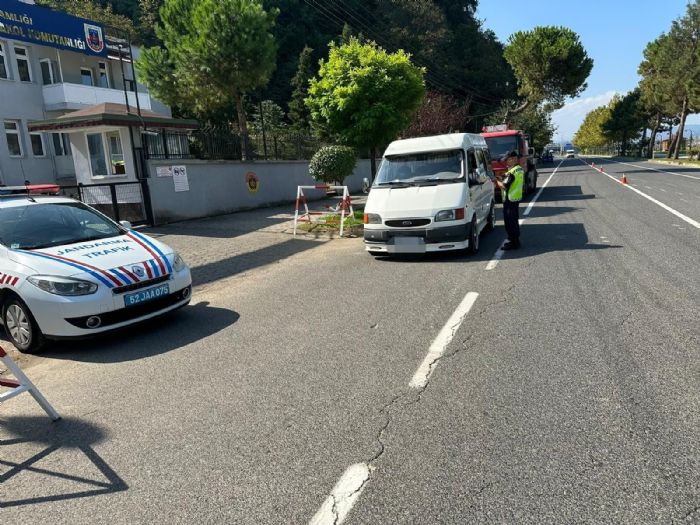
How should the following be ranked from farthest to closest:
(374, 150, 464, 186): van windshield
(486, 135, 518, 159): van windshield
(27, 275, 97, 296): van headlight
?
(486, 135, 518, 159): van windshield < (374, 150, 464, 186): van windshield < (27, 275, 97, 296): van headlight

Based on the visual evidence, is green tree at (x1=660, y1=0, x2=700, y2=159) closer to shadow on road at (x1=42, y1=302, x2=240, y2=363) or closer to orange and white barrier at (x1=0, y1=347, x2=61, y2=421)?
shadow on road at (x1=42, y1=302, x2=240, y2=363)

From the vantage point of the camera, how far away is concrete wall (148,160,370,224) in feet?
46.9

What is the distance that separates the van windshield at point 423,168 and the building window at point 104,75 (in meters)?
25.7

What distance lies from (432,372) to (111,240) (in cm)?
438

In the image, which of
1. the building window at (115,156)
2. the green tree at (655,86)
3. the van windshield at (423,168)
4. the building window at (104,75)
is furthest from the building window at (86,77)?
the green tree at (655,86)

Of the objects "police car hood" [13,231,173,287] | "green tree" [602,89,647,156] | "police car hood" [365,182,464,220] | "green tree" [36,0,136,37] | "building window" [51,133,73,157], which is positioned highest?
"green tree" [36,0,136,37]

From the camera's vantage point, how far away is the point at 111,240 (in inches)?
240

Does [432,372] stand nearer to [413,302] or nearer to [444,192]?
[413,302]

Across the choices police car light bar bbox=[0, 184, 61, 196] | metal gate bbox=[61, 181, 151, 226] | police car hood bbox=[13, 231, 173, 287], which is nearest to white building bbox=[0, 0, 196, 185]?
metal gate bbox=[61, 181, 151, 226]

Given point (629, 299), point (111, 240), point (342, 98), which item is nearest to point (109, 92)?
point (342, 98)

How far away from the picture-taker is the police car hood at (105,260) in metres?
5.19

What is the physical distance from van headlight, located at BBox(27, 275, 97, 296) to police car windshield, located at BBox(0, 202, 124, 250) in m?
0.74

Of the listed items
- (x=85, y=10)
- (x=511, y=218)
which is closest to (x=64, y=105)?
(x=85, y=10)

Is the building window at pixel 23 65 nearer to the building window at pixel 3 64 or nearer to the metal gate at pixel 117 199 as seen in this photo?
the building window at pixel 3 64
